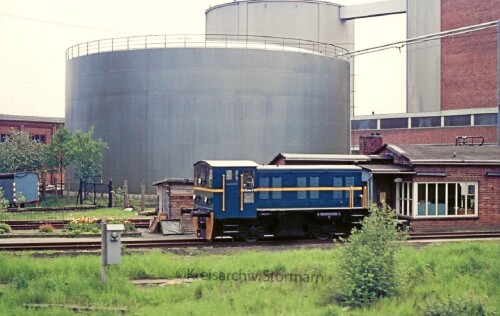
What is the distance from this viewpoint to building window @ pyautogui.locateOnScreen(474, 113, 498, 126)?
59.0 metres

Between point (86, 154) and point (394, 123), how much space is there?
3604cm

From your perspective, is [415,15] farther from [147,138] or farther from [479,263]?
[479,263]

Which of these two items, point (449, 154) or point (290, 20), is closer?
point (449, 154)

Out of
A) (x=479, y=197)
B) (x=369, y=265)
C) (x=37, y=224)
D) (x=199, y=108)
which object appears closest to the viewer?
(x=369, y=265)

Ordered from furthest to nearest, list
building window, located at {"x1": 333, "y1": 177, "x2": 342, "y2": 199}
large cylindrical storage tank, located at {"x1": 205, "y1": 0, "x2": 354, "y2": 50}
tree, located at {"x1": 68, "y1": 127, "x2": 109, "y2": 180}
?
1. large cylindrical storage tank, located at {"x1": 205, "y1": 0, "x2": 354, "y2": 50}
2. tree, located at {"x1": 68, "y1": 127, "x2": 109, "y2": 180}
3. building window, located at {"x1": 333, "y1": 177, "x2": 342, "y2": 199}

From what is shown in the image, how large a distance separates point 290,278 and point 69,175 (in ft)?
145

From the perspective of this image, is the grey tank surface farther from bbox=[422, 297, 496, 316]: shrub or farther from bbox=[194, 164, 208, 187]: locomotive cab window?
bbox=[422, 297, 496, 316]: shrub

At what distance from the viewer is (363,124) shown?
7488cm

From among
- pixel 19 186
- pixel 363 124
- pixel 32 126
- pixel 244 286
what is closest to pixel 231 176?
pixel 244 286

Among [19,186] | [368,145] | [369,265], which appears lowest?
[369,265]

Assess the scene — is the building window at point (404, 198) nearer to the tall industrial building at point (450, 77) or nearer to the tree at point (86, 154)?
the tree at point (86, 154)

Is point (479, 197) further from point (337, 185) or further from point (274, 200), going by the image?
point (274, 200)

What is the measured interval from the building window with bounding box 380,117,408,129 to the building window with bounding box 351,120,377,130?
151cm

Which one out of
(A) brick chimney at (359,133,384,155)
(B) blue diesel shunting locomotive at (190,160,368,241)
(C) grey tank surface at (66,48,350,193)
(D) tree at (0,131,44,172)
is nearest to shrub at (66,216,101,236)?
(B) blue diesel shunting locomotive at (190,160,368,241)
